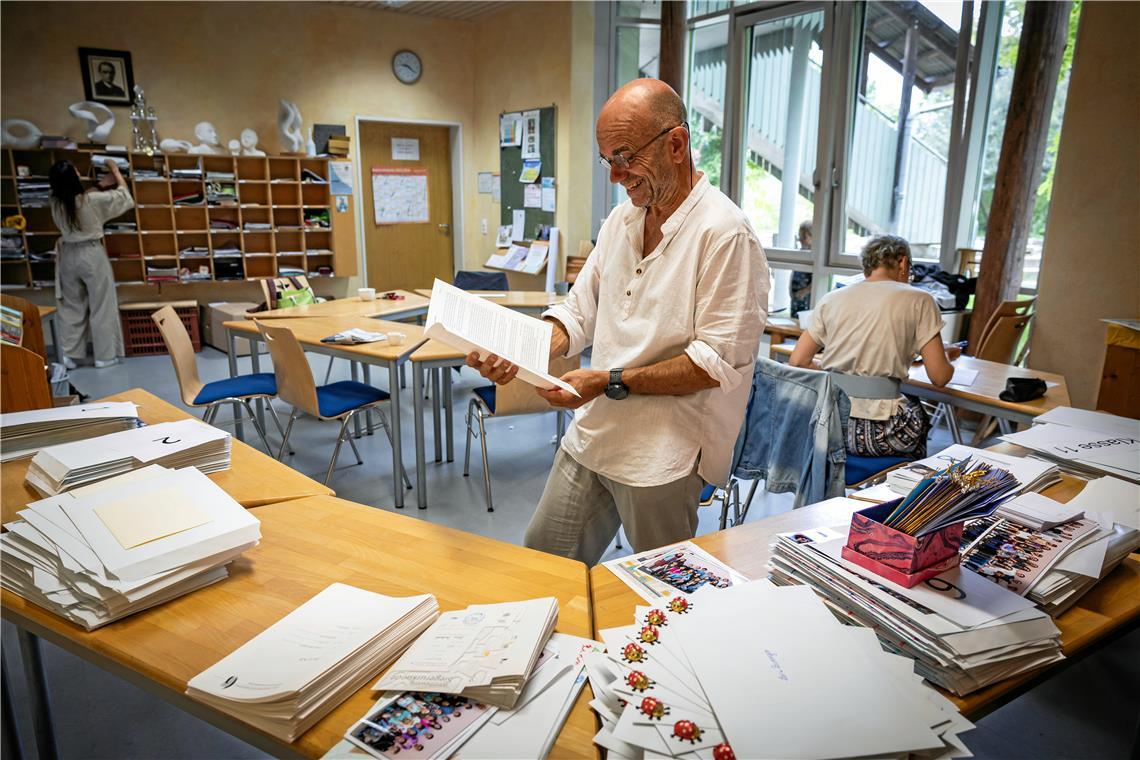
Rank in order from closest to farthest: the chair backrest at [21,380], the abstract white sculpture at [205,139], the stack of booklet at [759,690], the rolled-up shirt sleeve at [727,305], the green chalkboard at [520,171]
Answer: the stack of booklet at [759,690], the rolled-up shirt sleeve at [727,305], the chair backrest at [21,380], the abstract white sculpture at [205,139], the green chalkboard at [520,171]

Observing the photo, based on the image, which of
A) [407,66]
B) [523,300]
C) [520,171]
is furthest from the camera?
[407,66]

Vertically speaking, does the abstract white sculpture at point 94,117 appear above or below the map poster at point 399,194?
above

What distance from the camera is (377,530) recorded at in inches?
62.2

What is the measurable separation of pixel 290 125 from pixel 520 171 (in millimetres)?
2438

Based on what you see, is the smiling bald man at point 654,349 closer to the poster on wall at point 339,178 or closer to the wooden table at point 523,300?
the wooden table at point 523,300

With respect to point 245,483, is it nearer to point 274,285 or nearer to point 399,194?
point 274,285

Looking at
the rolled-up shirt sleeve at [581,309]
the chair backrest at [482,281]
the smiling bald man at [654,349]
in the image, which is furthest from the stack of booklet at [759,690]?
the chair backrest at [482,281]

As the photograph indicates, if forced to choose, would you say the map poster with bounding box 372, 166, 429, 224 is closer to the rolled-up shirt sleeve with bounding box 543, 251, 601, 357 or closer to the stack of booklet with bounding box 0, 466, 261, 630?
the rolled-up shirt sleeve with bounding box 543, 251, 601, 357

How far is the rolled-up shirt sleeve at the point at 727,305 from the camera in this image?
1564 millimetres

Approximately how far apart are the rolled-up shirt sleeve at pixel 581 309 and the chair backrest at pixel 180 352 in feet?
8.73

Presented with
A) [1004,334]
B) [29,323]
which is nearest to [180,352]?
[29,323]

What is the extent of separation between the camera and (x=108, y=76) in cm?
674

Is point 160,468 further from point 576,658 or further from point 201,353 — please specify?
point 201,353

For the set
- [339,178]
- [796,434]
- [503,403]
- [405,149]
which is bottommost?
[503,403]
